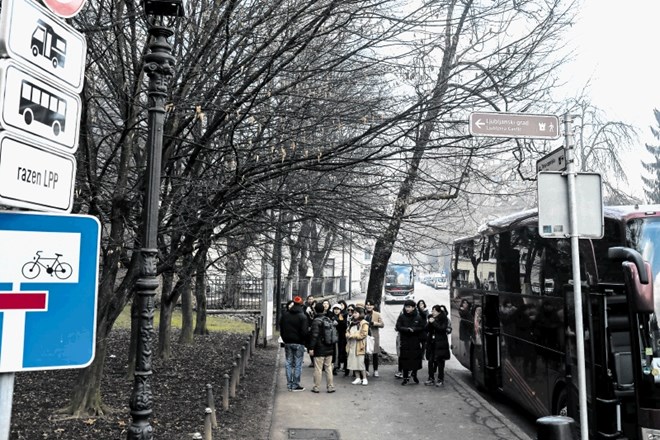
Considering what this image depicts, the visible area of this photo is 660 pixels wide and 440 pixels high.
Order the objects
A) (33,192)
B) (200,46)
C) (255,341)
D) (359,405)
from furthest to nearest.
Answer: (255,341) < (359,405) < (200,46) < (33,192)

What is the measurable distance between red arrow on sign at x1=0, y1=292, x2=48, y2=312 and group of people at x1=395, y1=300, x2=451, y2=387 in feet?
36.3

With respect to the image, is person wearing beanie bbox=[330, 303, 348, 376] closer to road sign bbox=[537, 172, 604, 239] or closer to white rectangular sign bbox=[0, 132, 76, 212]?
road sign bbox=[537, 172, 604, 239]

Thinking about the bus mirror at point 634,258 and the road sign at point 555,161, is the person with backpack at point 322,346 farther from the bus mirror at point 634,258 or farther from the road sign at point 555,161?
the bus mirror at point 634,258

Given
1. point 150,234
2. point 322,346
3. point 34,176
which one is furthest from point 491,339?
point 34,176

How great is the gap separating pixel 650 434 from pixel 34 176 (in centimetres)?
665

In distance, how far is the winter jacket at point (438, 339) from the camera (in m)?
12.9

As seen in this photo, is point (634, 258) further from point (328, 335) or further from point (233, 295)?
point (233, 295)

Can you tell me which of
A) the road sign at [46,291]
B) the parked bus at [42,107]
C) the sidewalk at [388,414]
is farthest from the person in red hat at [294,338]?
the parked bus at [42,107]

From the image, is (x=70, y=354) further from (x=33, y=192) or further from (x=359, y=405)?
(x=359, y=405)

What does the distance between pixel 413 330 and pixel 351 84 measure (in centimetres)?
622

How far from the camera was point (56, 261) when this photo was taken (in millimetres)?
2576

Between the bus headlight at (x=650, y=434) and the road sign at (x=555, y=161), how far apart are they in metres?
3.05

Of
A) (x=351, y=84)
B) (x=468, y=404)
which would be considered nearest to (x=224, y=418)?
(x=468, y=404)

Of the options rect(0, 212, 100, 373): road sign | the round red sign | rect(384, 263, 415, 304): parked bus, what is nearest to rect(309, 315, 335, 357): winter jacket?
rect(0, 212, 100, 373): road sign
